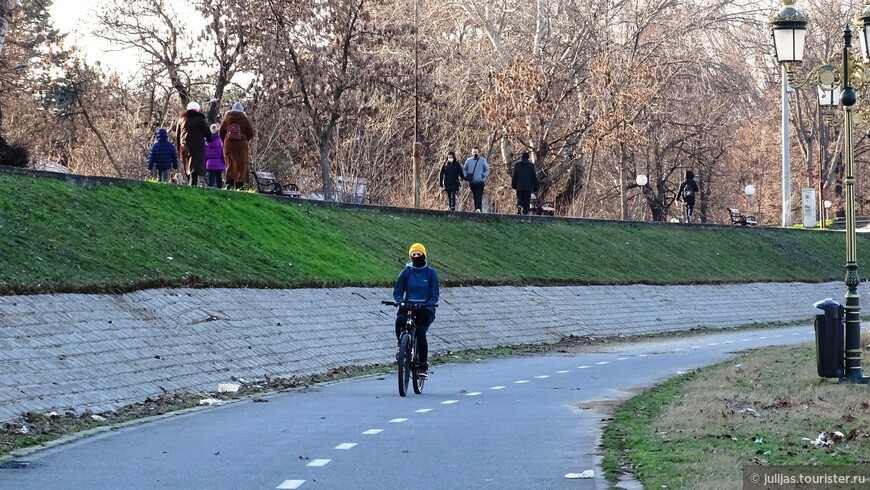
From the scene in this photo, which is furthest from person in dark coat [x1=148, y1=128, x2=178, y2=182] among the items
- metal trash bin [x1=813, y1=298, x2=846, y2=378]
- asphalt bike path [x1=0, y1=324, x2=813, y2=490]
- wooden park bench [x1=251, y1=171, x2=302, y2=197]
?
metal trash bin [x1=813, y1=298, x2=846, y2=378]

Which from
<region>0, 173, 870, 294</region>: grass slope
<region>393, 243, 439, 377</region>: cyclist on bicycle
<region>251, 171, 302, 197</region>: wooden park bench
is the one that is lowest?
<region>393, 243, 439, 377</region>: cyclist on bicycle

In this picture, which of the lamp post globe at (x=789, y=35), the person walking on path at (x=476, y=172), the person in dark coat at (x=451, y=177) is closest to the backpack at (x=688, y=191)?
the person walking on path at (x=476, y=172)

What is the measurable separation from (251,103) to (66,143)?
15958mm

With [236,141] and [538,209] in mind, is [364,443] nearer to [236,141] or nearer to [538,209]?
[236,141]

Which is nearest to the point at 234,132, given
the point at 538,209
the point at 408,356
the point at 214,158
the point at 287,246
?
the point at 214,158

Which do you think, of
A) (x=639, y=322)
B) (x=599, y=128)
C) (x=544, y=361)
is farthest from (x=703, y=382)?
(x=599, y=128)

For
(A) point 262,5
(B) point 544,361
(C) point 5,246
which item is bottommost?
(B) point 544,361

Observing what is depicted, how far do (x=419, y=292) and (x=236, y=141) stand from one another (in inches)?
615

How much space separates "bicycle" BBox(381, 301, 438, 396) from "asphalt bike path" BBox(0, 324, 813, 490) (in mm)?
248

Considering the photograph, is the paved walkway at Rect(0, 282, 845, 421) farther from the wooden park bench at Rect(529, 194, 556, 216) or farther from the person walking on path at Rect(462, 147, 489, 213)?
the wooden park bench at Rect(529, 194, 556, 216)

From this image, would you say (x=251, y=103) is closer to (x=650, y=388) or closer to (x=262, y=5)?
(x=262, y=5)

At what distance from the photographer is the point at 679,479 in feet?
35.3

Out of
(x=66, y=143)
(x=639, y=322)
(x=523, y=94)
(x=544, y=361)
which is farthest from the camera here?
(x=66, y=143)

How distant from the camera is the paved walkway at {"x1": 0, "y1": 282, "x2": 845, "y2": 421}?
17500 millimetres
